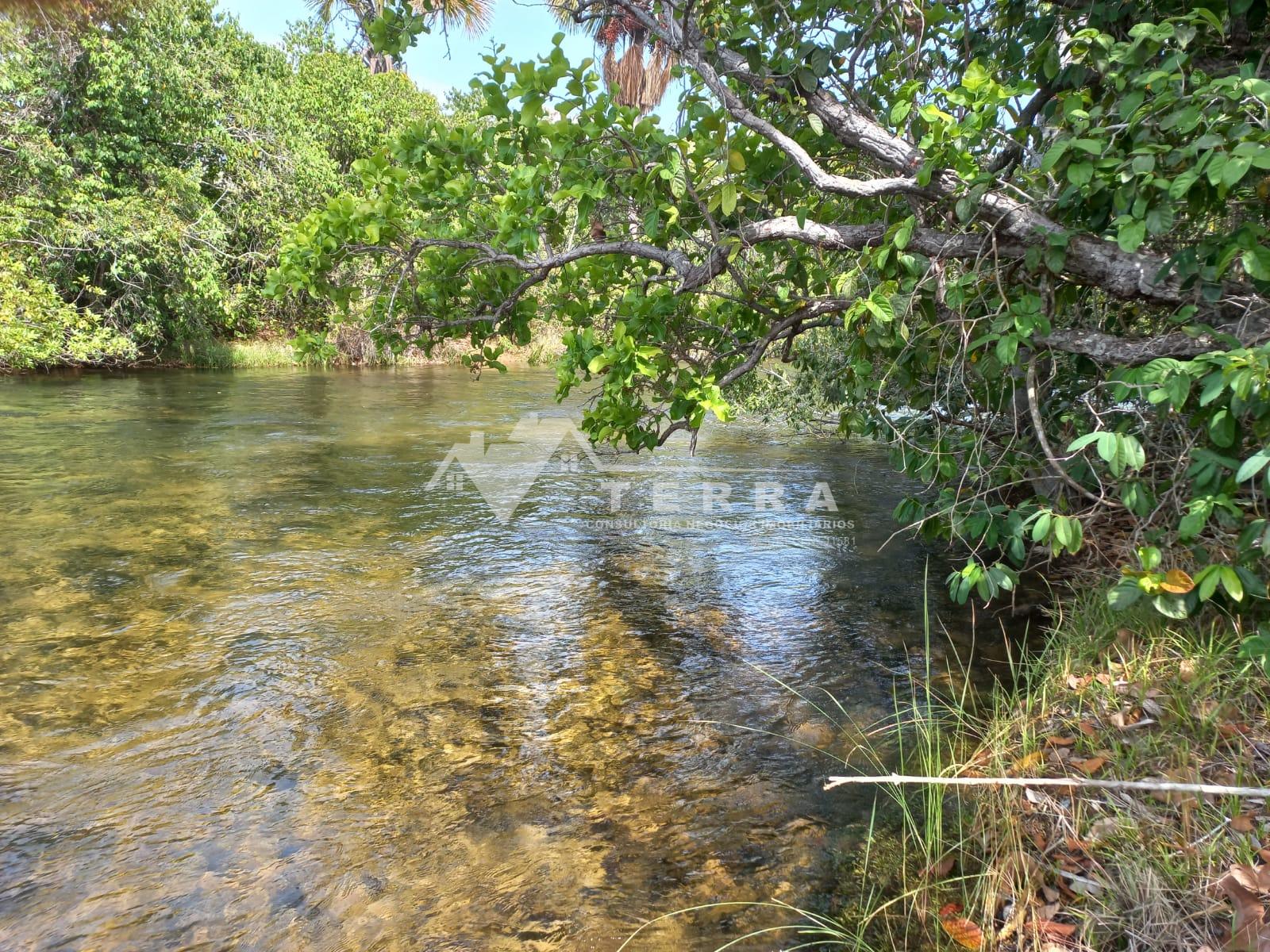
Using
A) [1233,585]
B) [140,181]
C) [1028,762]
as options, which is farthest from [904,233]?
[140,181]

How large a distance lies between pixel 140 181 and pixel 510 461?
13.3 metres

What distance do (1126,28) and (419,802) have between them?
4583 mm

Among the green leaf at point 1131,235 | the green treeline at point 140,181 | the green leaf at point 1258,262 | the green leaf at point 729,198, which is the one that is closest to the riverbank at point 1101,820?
the green leaf at point 1258,262

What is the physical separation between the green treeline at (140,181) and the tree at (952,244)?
10766 millimetres

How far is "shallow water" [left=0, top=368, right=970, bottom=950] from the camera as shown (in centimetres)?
279

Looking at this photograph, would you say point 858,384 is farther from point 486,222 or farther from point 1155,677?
point 486,222

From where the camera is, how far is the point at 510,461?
33.4 feet

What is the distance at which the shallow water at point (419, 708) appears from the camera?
2789 millimetres

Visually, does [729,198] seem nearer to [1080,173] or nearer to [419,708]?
[1080,173]

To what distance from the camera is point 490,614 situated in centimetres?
529

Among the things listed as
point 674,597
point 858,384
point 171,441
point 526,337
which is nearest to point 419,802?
point 674,597

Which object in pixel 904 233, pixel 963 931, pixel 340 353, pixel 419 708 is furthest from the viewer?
pixel 340 353

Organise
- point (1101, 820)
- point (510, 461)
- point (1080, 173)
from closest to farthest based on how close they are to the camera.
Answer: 1. point (1101, 820)
2. point (1080, 173)
3. point (510, 461)

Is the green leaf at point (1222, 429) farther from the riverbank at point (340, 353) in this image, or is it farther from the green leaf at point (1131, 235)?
the riverbank at point (340, 353)
